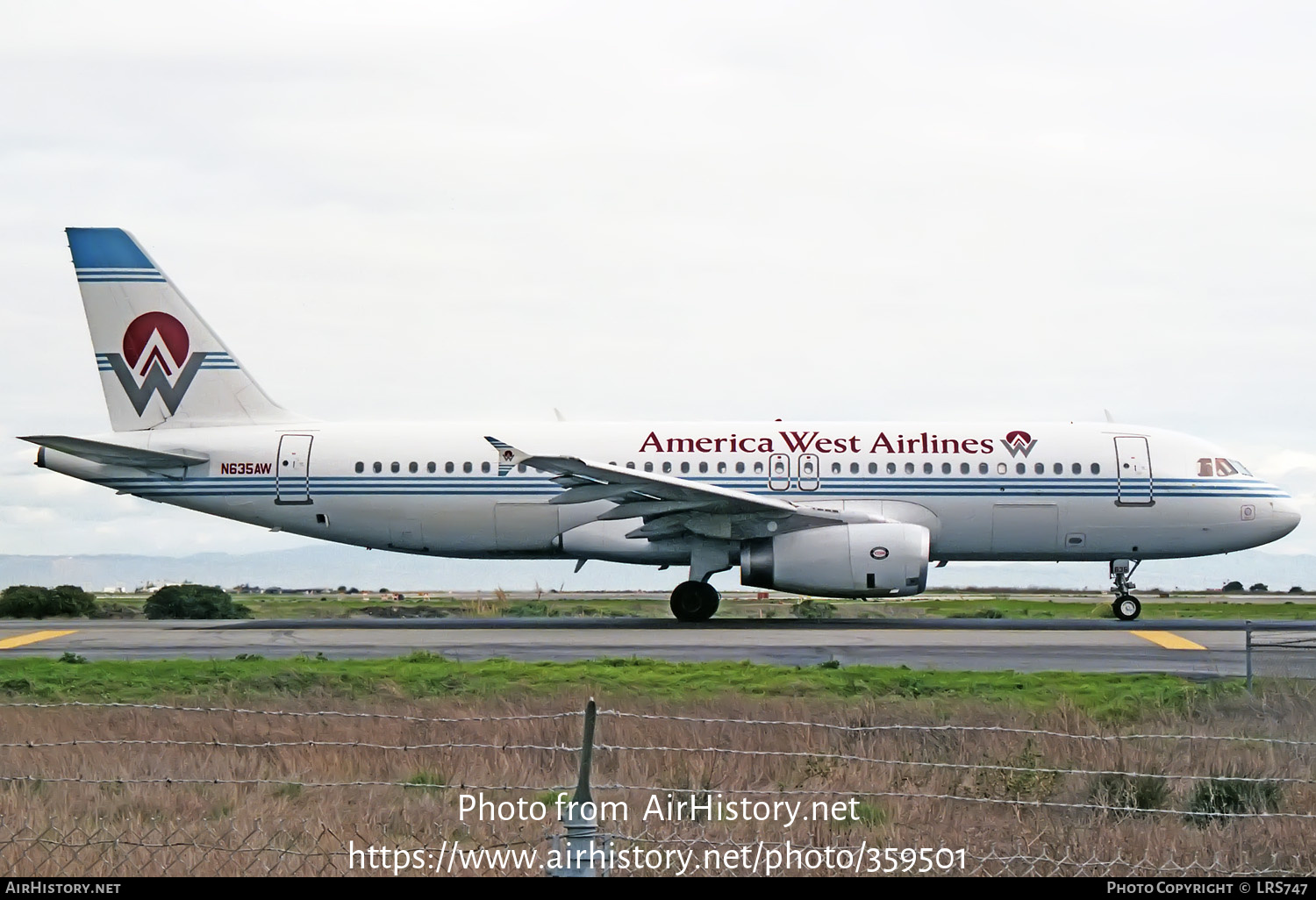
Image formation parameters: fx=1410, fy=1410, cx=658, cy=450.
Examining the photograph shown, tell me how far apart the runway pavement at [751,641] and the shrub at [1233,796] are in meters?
7.04

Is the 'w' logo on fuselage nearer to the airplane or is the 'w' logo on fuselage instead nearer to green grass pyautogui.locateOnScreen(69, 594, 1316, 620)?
the airplane

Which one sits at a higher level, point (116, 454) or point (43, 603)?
point (116, 454)

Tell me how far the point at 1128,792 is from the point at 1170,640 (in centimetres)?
1352

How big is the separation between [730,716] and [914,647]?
8349 mm

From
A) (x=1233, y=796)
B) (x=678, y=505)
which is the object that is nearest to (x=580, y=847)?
(x=1233, y=796)

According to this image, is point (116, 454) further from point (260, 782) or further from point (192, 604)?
point (260, 782)

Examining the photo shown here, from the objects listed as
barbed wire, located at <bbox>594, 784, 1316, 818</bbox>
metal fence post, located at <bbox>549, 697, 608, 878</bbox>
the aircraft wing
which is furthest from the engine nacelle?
→ metal fence post, located at <bbox>549, 697, 608, 878</bbox>

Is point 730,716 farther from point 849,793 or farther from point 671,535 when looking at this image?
point 671,535

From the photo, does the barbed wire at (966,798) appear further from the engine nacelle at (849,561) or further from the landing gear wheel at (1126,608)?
the landing gear wheel at (1126,608)

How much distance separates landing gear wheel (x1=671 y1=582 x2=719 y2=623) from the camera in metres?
27.5

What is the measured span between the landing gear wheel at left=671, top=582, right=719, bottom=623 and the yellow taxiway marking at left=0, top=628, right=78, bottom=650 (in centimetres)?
1131

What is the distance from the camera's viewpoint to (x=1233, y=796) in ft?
33.1

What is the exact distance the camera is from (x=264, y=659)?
19266 mm

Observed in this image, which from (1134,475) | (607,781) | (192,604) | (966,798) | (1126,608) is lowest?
(607,781)
